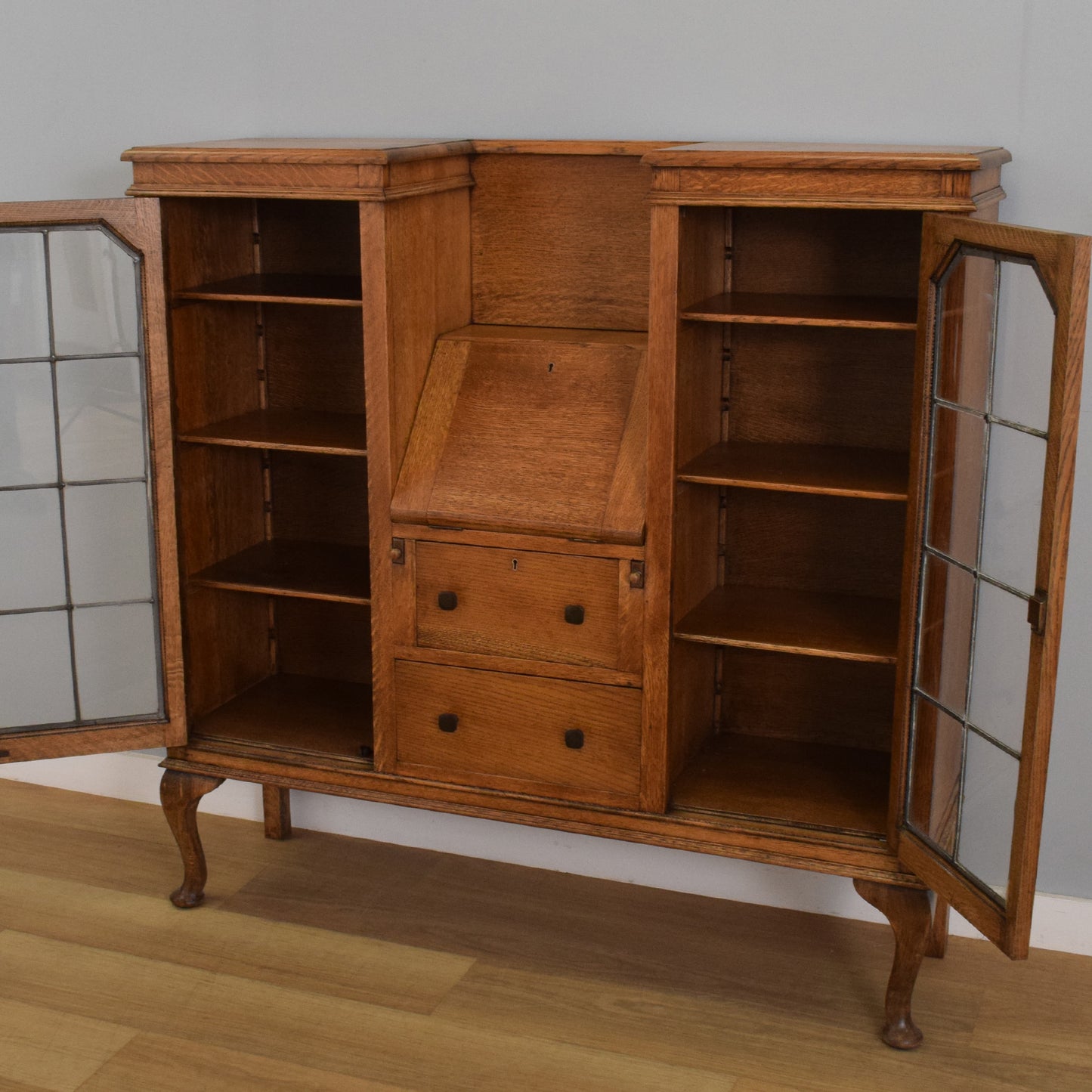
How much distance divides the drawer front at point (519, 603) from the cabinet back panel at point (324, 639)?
60 centimetres

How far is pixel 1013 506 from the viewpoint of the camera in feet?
6.98

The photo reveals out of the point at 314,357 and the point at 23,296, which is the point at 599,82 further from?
the point at 23,296

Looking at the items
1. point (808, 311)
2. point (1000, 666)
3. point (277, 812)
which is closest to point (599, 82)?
point (808, 311)

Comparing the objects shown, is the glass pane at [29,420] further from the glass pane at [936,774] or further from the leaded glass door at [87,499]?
the glass pane at [936,774]

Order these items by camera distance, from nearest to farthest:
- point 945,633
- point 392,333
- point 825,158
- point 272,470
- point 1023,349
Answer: point 1023,349 < point 825,158 < point 945,633 < point 392,333 < point 272,470

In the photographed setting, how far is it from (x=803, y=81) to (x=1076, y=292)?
997 mm

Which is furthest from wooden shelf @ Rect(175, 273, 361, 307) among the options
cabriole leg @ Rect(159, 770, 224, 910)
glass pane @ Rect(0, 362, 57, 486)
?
cabriole leg @ Rect(159, 770, 224, 910)

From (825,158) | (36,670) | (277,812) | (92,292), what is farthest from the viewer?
(277,812)

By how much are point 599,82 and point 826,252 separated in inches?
23.4

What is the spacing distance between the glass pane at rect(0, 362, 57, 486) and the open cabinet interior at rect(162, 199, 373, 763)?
278mm

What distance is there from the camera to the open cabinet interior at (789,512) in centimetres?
254

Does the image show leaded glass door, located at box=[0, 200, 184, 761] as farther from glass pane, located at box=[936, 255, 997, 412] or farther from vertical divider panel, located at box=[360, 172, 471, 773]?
glass pane, located at box=[936, 255, 997, 412]

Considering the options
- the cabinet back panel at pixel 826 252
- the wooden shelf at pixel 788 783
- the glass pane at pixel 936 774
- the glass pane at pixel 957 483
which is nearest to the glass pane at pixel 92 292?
the cabinet back panel at pixel 826 252

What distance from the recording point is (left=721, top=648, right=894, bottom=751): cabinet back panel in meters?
2.87
